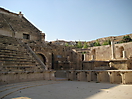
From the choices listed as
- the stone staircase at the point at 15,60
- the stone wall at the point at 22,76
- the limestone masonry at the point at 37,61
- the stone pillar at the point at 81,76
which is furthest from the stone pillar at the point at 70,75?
the stone staircase at the point at 15,60

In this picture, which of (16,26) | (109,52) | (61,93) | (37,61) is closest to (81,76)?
(37,61)

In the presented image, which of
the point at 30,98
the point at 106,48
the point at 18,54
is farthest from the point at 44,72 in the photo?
the point at 106,48

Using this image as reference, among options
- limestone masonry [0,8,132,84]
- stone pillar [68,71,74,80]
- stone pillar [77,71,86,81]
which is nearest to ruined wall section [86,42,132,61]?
limestone masonry [0,8,132,84]

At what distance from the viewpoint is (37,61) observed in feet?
48.5

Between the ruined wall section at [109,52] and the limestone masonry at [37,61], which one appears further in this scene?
the ruined wall section at [109,52]

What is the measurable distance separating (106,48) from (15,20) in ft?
88.7

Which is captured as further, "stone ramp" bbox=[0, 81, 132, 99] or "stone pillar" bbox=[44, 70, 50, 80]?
"stone pillar" bbox=[44, 70, 50, 80]

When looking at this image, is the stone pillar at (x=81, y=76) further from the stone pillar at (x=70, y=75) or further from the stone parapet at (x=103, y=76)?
the stone pillar at (x=70, y=75)

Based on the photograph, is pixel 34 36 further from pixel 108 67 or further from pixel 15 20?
pixel 108 67

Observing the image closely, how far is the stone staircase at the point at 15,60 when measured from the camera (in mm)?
11195

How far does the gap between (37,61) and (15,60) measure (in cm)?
276

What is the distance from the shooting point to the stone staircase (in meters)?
11.2

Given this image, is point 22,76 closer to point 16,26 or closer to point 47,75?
point 47,75

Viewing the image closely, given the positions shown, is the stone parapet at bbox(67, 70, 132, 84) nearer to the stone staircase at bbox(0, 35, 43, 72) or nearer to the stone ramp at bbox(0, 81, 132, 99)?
the stone ramp at bbox(0, 81, 132, 99)
